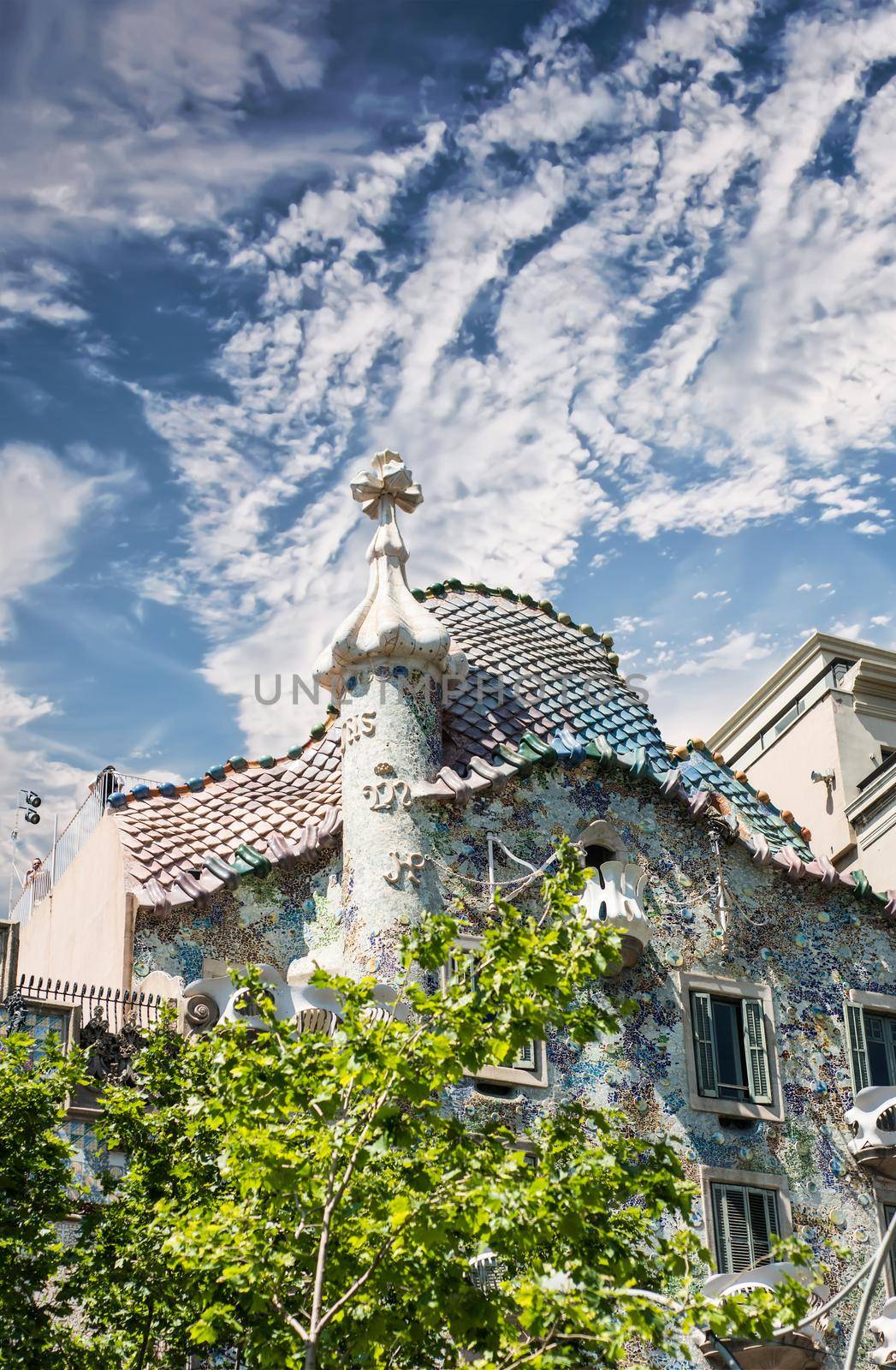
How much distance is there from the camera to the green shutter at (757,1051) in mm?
18222

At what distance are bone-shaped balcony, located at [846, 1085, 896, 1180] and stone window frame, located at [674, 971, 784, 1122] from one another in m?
0.84

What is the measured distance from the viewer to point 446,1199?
37.4 ft

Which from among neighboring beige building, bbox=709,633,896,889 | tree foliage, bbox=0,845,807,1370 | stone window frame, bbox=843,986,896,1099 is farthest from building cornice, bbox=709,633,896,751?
tree foliage, bbox=0,845,807,1370

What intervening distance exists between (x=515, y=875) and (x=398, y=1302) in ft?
21.5

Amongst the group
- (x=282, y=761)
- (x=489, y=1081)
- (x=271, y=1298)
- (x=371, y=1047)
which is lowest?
(x=271, y=1298)

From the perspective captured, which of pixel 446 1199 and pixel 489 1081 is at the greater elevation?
pixel 489 1081

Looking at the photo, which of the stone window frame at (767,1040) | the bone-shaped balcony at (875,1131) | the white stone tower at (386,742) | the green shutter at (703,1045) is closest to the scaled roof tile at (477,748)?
the white stone tower at (386,742)

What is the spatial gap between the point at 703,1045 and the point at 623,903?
67.8 inches

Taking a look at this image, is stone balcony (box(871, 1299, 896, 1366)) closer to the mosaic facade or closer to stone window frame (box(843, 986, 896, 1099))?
the mosaic facade

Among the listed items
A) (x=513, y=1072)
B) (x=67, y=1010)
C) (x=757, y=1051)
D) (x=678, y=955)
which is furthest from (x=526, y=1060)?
(x=67, y=1010)

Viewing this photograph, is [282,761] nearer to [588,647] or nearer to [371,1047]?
[588,647]

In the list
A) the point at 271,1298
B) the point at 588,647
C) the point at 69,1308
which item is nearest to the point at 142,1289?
the point at 69,1308

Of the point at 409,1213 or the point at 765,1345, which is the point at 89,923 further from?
the point at 409,1213

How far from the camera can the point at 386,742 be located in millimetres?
18453
